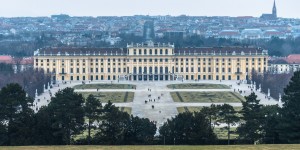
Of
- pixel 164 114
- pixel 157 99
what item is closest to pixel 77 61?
pixel 157 99

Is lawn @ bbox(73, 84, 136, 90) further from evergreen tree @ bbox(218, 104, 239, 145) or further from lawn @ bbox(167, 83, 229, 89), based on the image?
evergreen tree @ bbox(218, 104, 239, 145)

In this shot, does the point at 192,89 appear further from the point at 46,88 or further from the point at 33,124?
the point at 33,124

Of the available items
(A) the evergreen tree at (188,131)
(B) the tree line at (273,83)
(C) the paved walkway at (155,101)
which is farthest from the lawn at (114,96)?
(A) the evergreen tree at (188,131)

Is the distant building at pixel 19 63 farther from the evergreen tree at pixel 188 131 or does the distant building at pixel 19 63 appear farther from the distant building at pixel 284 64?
the evergreen tree at pixel 188 131

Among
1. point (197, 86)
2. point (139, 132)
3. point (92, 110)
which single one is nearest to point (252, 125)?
point (139, 132)

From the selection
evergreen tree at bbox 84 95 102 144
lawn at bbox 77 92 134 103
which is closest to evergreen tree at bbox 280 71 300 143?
evergreen tree at bbox 84 95 102 144

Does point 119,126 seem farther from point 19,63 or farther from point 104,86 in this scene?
point 19,63
